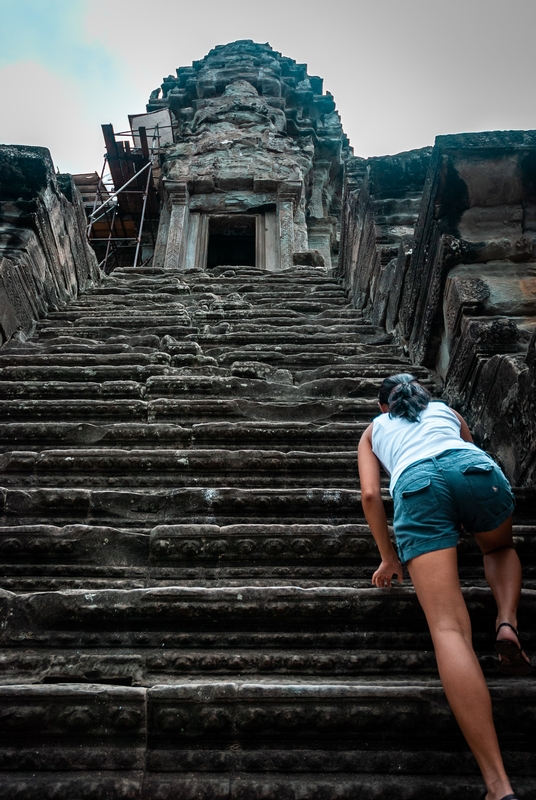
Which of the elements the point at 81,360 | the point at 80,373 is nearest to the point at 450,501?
the point at 80,373

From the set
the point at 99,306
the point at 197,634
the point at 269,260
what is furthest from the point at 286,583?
the point at 269,260

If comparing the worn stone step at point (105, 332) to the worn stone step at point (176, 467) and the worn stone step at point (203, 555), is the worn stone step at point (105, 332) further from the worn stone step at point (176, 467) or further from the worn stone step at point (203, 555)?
the worn stone step at point (203, 555)

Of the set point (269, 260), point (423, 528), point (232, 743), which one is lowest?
point (232, 743)

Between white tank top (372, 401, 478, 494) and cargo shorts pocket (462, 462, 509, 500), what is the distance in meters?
0.11

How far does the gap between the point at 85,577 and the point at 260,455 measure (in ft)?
3.24

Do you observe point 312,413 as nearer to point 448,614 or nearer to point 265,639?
point 265,639

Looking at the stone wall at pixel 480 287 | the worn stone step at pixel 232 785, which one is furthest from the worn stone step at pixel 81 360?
the worn stone step at pixel 232 785

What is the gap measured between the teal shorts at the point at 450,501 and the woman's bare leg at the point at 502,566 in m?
0.05

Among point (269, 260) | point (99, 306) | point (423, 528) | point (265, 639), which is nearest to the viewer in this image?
point (423, 528)

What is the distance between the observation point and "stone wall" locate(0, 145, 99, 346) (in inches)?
179

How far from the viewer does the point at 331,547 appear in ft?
7.31

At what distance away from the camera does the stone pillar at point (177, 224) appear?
9.81 m

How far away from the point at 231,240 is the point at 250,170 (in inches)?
64.0

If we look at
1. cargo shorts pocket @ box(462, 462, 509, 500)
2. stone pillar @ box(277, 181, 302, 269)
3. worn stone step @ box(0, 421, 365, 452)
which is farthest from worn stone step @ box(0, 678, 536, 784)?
stone pillar @ box(277, 181, 302, 269)
